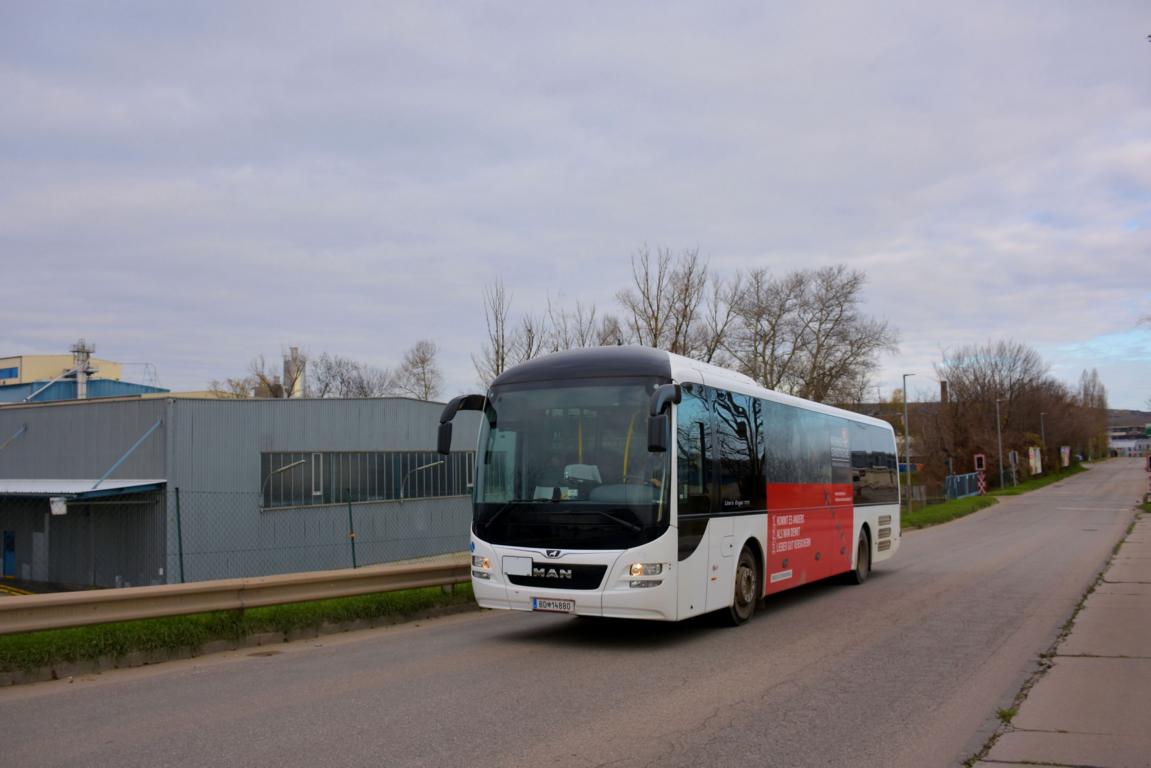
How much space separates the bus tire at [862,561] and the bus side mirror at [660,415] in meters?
8.32

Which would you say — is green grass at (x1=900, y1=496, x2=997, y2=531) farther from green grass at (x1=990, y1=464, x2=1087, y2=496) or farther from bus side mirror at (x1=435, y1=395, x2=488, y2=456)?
bus side mirror at (x1=435, y1=395, x2=488, y2=456)

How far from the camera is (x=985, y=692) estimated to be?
779 cm

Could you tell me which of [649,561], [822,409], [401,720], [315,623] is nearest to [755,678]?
[649,561]

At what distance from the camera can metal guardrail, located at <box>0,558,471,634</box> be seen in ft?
27.7

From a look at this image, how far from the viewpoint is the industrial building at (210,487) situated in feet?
91.8

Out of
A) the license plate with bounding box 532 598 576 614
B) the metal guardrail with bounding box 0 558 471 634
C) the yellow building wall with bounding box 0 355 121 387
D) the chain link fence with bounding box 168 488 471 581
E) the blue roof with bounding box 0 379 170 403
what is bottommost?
the chain link fence with bounding box 168 488 471 581

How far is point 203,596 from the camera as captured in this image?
9.77 metres

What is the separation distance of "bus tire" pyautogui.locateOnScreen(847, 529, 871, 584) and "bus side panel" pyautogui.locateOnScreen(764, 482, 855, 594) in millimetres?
603

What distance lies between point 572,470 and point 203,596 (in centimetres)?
403

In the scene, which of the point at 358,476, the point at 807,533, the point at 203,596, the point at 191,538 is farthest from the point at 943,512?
Answer: the point at 203,596

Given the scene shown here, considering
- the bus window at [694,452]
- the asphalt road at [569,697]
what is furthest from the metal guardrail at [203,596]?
the bus window at [694,452]

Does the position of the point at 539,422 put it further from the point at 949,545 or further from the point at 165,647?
the point at 949,545

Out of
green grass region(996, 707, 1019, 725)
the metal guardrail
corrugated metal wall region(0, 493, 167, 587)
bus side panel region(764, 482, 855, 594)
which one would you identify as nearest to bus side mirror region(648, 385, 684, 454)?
bus side panel region(764, 482, 855, 594)

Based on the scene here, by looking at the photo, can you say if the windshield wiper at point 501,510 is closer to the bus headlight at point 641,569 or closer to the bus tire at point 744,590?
the bus headlight at point 641,569
